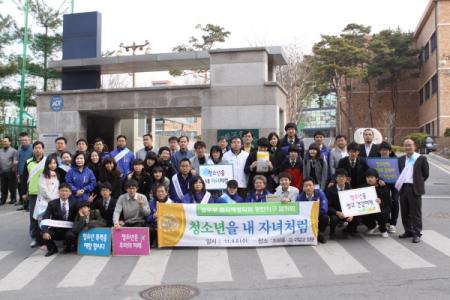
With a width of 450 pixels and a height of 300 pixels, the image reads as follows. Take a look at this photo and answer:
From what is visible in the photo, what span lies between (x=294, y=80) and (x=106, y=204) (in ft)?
92.4

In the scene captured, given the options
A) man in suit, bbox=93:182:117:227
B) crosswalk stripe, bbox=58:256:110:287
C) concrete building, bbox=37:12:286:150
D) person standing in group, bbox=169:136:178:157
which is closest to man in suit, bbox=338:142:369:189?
person standing in group, bbox=169:136:178:157

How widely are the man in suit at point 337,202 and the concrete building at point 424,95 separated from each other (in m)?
26.0

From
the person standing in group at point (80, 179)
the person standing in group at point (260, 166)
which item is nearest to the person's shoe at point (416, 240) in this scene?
the person standing in group at point (260, 166)

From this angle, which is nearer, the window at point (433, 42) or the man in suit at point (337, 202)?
the man in suit at point (337, 202)

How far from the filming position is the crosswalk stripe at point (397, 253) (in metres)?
6.42

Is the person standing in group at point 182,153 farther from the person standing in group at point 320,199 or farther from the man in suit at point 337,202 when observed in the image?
the man in suit at point 337,202

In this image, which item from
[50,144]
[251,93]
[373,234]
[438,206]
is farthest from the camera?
[50,144]

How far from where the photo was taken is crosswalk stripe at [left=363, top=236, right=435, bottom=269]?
21.1ft

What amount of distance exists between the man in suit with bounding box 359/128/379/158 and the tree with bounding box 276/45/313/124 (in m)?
24.8

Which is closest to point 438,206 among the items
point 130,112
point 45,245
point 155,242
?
point 155,242

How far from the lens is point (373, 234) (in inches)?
331

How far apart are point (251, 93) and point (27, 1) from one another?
13019 mm

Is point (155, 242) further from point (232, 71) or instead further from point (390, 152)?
point (232, 71)

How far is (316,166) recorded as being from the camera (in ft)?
27.5
